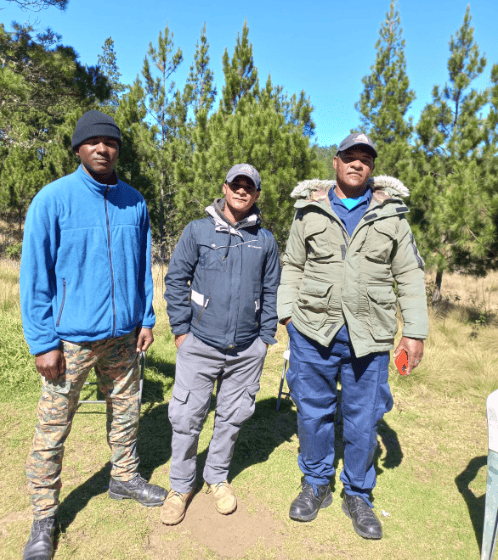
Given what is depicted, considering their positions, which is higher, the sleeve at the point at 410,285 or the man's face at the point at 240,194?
the man's face at the point at 240,194

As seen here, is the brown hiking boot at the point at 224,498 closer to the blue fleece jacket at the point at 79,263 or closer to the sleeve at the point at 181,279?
the sleeve at the point at 181,279

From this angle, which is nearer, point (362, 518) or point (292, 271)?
point (362, 518)

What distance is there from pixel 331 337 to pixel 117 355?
1168 millimetres

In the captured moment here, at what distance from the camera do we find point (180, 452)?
7.29ft

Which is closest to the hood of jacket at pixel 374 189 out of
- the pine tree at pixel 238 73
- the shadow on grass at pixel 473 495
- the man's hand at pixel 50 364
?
the man's hand at pixel 50 364

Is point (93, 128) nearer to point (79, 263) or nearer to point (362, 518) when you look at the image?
point (79, 263)

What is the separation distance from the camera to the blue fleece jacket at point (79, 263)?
179 centimetres

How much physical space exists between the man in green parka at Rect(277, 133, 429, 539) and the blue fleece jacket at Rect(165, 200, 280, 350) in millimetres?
280

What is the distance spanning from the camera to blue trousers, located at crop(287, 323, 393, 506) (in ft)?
7.32

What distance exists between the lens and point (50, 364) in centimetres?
184

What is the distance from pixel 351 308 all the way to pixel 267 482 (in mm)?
1383

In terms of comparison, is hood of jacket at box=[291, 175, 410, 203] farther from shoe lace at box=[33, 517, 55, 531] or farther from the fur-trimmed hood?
shoe lace at box=[33, 517, 55, 531]

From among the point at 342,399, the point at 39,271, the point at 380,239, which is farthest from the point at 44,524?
the point at 380,239

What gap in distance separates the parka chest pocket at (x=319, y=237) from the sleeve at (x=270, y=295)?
22 cm
